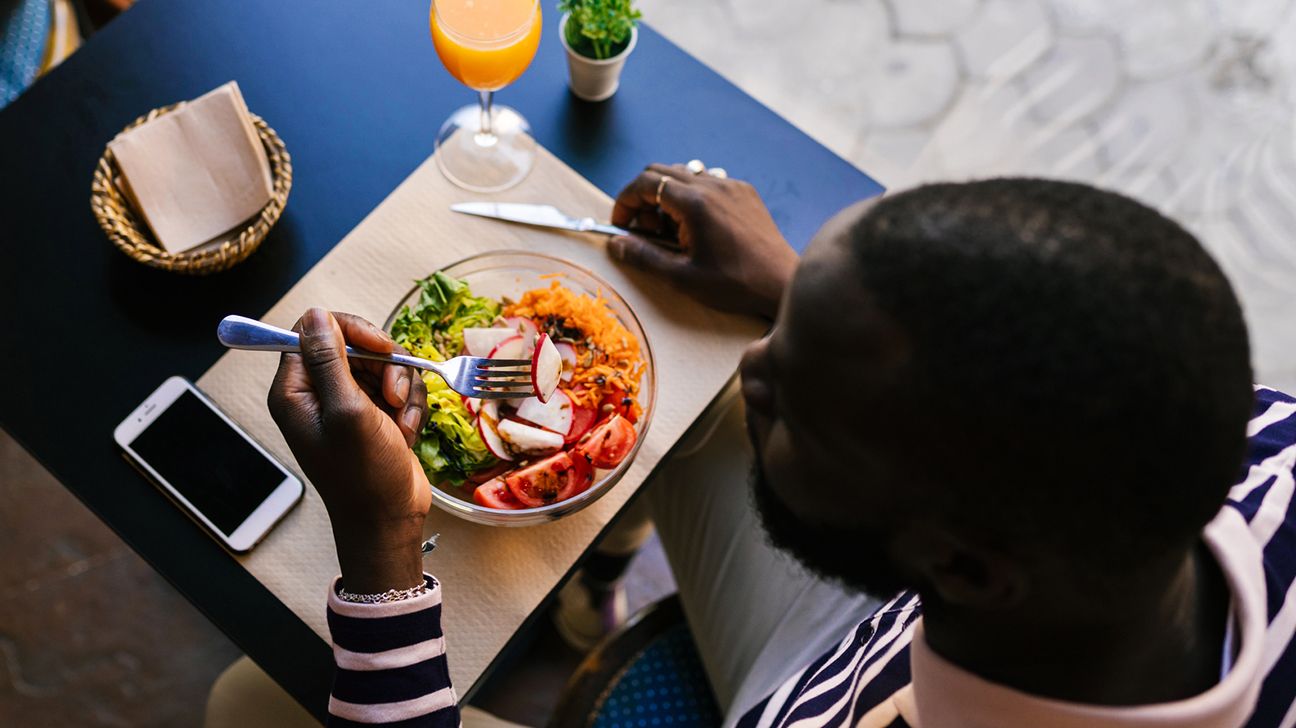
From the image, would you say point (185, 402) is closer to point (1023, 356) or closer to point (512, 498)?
point (512, 498)

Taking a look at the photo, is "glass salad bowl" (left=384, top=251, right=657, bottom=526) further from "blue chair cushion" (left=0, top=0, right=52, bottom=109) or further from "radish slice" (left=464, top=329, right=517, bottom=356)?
"blue chair cushion" (left=0, top=0, right=52, bottom=109)

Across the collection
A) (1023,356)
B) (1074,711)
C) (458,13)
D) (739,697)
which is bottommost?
(739,697)

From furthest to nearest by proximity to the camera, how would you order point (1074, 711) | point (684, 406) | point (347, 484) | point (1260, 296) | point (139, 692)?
point (1260, 296) → point (139, 692) → point (684, 406) → point (347, 484) → point (1074, 711)

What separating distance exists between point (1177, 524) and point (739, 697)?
0.72 metres

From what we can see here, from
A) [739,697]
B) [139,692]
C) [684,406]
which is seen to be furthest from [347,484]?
[139,692]

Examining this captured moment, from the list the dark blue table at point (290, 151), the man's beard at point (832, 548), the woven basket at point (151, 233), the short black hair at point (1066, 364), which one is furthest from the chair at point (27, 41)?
the short black hair at point (1066, 364)

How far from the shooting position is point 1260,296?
247 cm

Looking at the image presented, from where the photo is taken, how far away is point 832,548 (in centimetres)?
90

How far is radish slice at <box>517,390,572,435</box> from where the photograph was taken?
1228 millimetres

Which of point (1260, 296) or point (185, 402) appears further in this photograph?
point (1260, 296)

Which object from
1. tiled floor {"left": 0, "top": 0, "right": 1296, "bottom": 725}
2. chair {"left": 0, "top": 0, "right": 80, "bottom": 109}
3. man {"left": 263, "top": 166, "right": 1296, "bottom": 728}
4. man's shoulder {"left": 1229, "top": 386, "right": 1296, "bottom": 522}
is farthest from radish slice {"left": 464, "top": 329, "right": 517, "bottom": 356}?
tiled floor {"left": 0, "top": 0, "right": 1296, "bottom": 725}

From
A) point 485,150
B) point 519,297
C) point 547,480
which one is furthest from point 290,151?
point 547,480

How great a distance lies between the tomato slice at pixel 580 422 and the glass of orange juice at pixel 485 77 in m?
0.37

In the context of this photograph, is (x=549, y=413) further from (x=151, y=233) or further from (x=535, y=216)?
(x=151, y=233)
